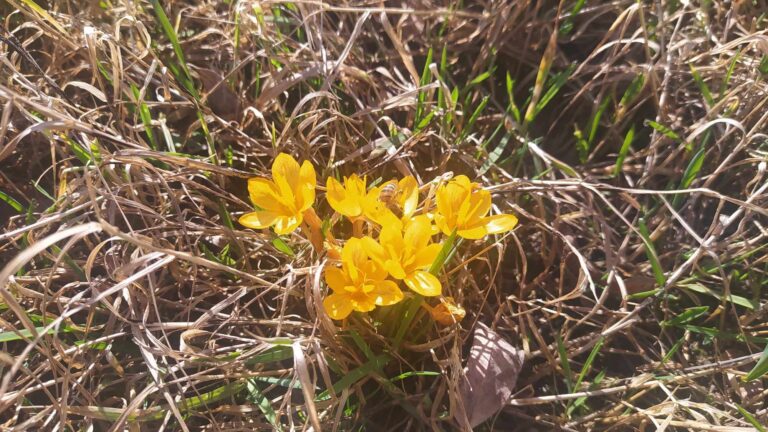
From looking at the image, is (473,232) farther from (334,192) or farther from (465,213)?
(334,192)

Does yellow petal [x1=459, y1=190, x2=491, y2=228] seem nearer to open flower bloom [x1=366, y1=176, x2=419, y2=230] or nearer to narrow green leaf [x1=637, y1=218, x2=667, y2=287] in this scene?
open flower bloom [x1=366, y1=176, x2=419, y2=230]

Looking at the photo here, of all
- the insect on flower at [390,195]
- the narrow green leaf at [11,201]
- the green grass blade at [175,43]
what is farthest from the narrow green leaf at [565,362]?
the narrow green leaf at [11,201]

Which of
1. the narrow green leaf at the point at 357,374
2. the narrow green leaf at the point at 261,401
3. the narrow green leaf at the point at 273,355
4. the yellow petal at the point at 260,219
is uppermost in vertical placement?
the yellow petal at the point at 260,219

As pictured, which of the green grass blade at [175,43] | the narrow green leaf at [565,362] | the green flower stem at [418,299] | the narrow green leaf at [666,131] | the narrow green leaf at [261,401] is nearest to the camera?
the green flower stem at [418,299]

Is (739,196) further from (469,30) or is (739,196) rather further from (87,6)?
(87,6)

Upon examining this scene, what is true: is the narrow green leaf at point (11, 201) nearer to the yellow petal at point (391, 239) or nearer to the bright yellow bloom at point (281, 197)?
the bright yellow bloom at point (281, 197)

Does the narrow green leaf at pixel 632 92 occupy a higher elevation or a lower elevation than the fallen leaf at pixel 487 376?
higher

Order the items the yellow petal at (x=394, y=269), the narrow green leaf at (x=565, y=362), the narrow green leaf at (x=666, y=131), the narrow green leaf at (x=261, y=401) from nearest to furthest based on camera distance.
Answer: the yellow petal at (x=394, y=269), the narrow green leaf at (x=261, y=401), the narrow green leaf at (x=565, y=362), the narrow green leaf at (x=666, y=131)
